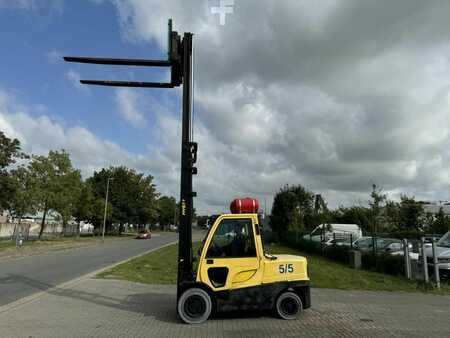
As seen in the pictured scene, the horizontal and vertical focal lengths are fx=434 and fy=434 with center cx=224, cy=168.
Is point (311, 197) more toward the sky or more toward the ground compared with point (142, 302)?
more toward the sky

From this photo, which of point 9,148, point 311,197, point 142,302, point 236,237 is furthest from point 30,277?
point 311,197

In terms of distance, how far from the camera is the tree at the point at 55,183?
129 ft


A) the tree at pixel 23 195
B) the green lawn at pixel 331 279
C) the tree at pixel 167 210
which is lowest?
the green lawn at pixel 331 279

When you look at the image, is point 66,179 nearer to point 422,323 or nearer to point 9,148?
point 9,148

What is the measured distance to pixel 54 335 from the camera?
700 centimetres

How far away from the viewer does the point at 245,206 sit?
8.55 meters

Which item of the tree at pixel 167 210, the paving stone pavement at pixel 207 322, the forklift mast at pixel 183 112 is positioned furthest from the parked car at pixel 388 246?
the tree at pixel 167 210

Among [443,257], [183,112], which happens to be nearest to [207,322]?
[183,112]

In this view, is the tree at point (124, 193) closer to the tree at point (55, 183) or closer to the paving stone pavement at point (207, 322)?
the tree at point (55, 183)

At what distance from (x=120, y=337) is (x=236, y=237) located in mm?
2655

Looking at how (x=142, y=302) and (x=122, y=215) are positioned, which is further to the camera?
(x=122, y=215)

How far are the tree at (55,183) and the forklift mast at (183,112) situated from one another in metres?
32.1

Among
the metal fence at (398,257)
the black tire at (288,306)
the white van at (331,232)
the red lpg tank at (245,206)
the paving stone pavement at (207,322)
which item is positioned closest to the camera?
the paving stone pavement at (207,322)

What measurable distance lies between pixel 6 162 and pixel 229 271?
97.3 ft
